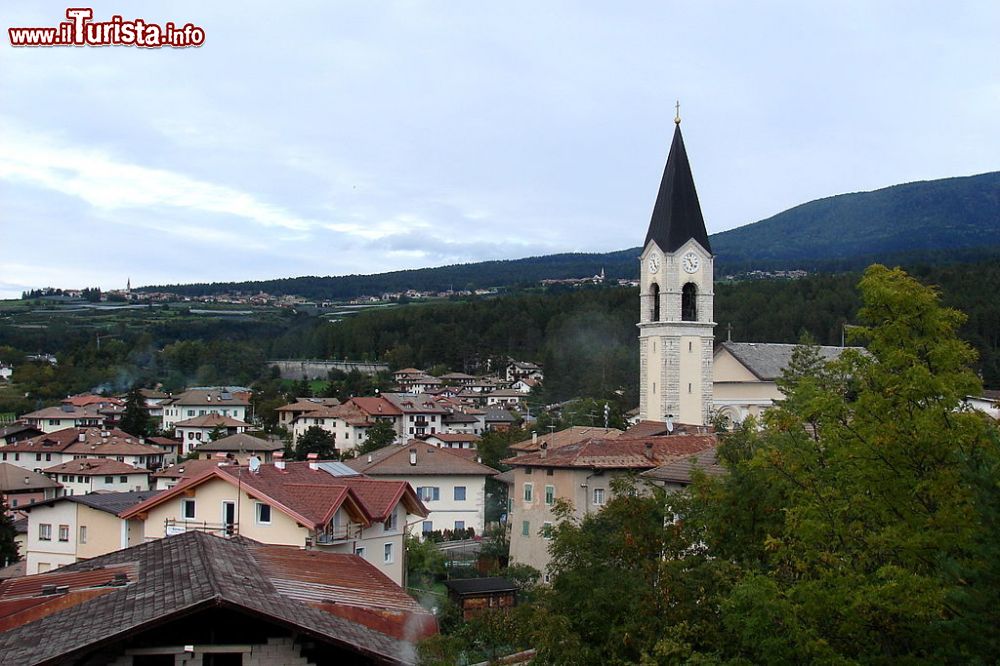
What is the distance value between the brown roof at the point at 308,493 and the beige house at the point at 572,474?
408 inches

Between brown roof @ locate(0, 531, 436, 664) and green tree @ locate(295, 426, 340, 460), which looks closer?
brown roof @ locate(0, 531, 436, 664)

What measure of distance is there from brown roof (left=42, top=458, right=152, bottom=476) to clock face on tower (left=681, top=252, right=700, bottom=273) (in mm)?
32678

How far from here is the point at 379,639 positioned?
36.9 ft

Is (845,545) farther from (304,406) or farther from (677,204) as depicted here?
(304,406)

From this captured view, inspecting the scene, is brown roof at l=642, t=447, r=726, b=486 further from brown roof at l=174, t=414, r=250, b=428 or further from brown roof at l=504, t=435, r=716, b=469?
brown roof at l=174, t=414, r=250, b=428

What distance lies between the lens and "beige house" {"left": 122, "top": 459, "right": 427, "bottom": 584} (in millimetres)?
22328

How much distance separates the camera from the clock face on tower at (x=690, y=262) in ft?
209

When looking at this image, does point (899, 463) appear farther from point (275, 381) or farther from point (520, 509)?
point (275, 381)

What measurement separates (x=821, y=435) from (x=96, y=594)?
9.04 m

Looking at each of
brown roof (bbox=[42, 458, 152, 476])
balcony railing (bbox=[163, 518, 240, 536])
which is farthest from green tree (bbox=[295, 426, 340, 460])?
balcony railing (bbox=[163, 518, 240, 536])

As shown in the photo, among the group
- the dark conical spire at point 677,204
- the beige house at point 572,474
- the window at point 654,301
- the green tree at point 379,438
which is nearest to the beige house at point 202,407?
the green tree at point 379,438

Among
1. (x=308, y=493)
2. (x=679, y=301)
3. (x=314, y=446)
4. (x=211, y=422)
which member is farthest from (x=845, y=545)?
(x=211, y=422)

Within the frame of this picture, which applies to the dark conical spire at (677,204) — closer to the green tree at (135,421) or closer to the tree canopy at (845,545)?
the tree canopy at (845,545)

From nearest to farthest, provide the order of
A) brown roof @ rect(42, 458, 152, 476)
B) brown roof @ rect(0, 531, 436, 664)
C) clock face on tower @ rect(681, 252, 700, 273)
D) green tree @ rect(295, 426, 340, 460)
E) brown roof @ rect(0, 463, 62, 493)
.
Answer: brown roof @ rect(0, 531, 436, 664) → brown roof @ rect(0, 463, 62, 493) → brown roof @ rect(42, 458, 152, 476) → clock face on tower @ rect(681, 252, 700, 273) → green tree @ rect(295, 426, 340, 460)
